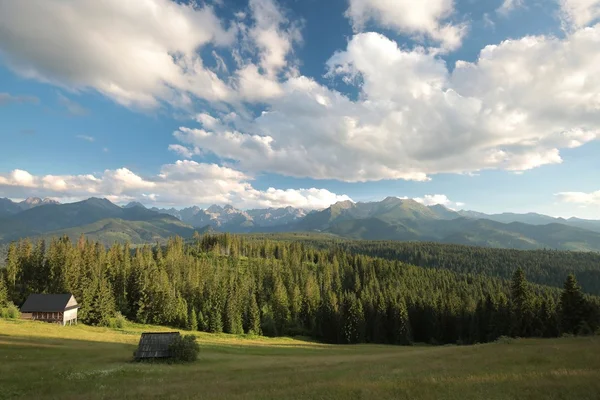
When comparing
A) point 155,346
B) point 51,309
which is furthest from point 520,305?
point 51,309

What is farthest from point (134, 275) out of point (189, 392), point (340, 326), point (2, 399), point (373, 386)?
point (373, 386)

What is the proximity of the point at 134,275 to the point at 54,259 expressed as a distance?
2416cm

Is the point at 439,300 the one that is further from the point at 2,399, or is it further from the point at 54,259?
the point at 54,259

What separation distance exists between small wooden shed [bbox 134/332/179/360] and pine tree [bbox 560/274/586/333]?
257ft

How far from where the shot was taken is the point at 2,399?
24.8 metres

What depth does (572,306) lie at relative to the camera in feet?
230

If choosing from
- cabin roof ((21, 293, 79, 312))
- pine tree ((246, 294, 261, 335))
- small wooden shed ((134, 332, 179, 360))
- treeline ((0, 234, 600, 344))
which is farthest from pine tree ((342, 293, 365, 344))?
cabin roof ((21, 293, 79, 312))

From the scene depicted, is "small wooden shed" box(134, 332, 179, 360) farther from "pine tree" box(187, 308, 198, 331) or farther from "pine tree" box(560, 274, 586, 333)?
"pine tree" box(560, 274, 586, 333)

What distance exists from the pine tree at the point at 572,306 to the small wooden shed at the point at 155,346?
78.2 metres

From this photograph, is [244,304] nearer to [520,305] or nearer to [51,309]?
[51,309]

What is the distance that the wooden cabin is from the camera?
87812mm

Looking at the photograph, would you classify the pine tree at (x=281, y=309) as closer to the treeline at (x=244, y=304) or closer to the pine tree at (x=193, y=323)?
the treeline at (x=244, y=304)

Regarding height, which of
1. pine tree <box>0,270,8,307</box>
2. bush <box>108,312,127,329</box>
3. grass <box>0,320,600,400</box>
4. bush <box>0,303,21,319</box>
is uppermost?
grass <box>0,320,600,400</box>

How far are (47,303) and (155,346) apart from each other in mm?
62436
